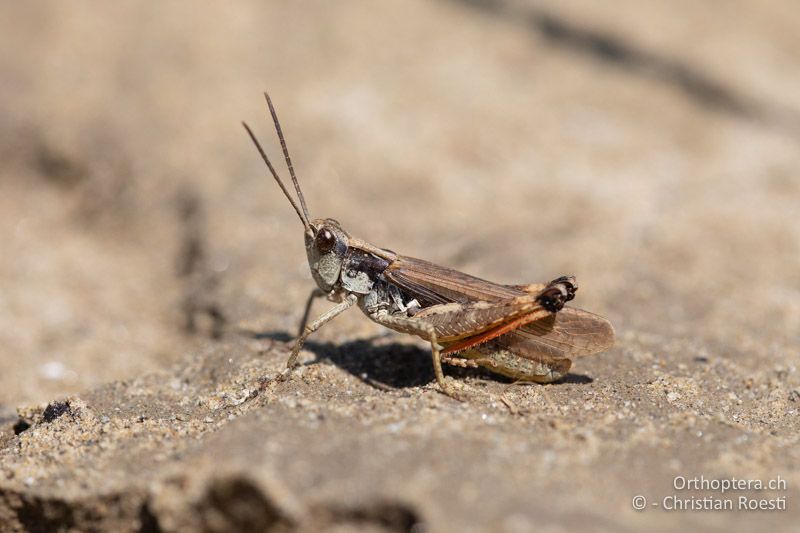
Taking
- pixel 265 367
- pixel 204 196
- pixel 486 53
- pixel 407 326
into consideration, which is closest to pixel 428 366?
pixel 407 326

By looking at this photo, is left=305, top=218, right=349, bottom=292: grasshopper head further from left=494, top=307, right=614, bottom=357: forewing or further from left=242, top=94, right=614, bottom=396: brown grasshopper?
left=494, top=307, right=614, bottom=357: forewing

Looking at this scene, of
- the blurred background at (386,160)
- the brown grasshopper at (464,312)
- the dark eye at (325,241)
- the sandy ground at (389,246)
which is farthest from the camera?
the blurred background at (386,160)

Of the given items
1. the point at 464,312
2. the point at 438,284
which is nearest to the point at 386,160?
the point at 438,284

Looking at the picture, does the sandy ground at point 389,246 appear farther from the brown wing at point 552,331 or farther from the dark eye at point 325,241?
the dark eye at point 325,241

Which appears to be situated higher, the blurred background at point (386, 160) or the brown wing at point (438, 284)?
the blurred background at point (386, 160)

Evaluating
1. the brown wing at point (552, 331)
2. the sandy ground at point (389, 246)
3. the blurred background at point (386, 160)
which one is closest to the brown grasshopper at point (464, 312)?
the brown wing at point (552, 331)

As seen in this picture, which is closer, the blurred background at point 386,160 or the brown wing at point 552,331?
the brown wing at point 552,331

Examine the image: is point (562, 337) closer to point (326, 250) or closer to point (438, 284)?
point (438, 284)

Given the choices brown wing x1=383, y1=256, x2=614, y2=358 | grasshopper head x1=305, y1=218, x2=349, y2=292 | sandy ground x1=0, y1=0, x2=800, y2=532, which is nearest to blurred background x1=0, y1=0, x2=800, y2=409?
sandy ground x1=0, y1=0, x2=800, y2=532
